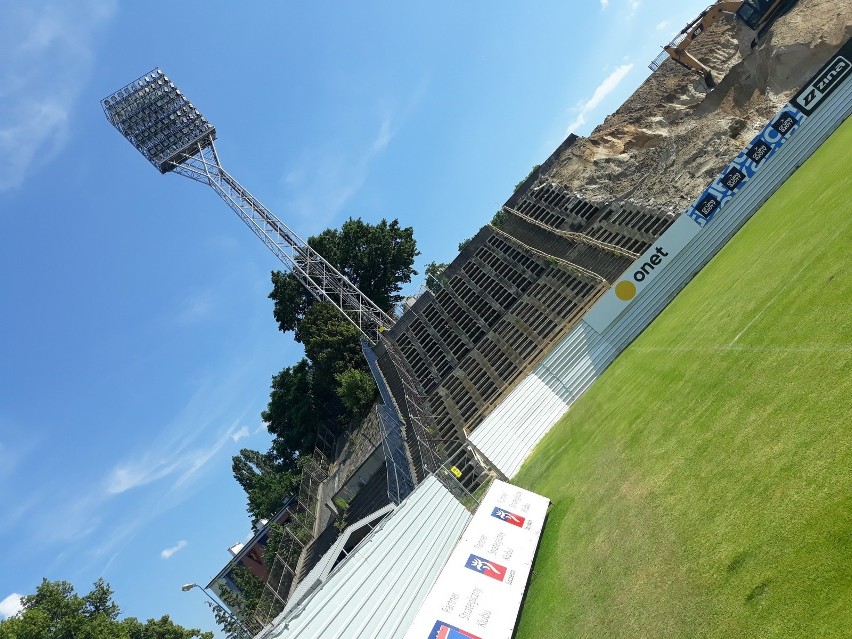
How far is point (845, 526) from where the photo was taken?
7176 mm

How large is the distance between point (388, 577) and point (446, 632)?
3.42 meters

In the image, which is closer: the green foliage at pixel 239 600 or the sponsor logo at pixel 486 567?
the sponsor logo at pixel 486 567

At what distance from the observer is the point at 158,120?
51875 mm

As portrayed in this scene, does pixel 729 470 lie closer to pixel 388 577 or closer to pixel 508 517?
pixel 508 517

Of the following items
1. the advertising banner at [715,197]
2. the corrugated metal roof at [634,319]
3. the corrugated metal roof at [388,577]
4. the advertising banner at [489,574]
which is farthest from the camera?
the advertising banner at [715,197]

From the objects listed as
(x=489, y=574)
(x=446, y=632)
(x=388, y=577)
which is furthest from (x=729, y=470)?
(x=388, y=577)

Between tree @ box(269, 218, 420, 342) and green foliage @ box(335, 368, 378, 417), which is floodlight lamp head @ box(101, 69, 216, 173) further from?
green foliage @ box(335, 368, 378, 417)

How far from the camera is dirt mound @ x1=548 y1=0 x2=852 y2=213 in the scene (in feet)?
92.8

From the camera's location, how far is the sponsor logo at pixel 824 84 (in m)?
23.0

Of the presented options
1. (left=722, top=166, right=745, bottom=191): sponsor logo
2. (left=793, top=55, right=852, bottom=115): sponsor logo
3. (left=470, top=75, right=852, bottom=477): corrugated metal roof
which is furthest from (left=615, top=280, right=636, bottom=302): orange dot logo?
(left=793, top=55, right=852, bottom=115): sponsor logo

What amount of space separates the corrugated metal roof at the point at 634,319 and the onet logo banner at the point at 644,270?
25cm

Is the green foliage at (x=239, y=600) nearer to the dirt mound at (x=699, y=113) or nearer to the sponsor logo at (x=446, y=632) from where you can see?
the sponsor logo at (x=446, y=632)

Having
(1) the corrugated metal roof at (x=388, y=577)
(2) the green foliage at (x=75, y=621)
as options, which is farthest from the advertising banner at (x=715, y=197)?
(2) the green foliage at (x=75, y=621)

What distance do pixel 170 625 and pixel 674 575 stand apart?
4348 cm
